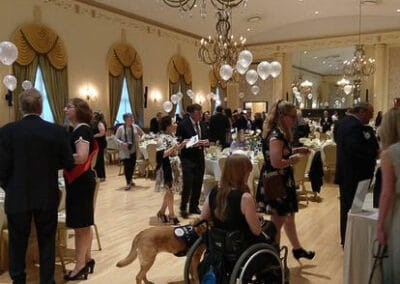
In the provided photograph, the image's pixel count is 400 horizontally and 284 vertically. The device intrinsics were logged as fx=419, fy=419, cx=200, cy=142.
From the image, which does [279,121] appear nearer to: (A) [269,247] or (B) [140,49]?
(A) [269,247]

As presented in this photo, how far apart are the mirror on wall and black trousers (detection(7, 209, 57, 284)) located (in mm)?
15716

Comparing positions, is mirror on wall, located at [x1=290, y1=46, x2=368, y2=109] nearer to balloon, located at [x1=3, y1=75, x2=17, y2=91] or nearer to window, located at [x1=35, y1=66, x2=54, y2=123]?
window, located at [x1=35, y1=66, x2=54, y2=123]

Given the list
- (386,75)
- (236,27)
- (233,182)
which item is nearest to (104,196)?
(233,182)

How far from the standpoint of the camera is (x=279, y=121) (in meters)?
3.48

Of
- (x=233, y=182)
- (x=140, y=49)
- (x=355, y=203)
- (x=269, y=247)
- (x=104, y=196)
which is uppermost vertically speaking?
(x=140, y=49)

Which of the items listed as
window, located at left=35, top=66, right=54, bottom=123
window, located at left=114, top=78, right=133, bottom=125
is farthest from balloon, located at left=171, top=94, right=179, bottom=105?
window, located at left=35, top=66, right=54, bottom=123

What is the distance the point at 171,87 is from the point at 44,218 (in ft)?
42.9

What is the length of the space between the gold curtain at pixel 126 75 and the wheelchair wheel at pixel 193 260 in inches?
406

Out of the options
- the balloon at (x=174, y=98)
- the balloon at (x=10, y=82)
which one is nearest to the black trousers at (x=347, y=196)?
the balloon at (x=10, y=82)

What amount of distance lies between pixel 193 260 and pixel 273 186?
854mm

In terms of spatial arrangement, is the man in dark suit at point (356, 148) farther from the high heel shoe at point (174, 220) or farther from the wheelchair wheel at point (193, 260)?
the high heel shoe at point (174, 220)

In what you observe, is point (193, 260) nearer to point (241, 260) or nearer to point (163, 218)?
point (241, 260)

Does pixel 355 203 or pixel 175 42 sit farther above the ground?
pixel 175 42

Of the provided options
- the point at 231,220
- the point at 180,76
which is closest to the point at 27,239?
the point at 231,220
